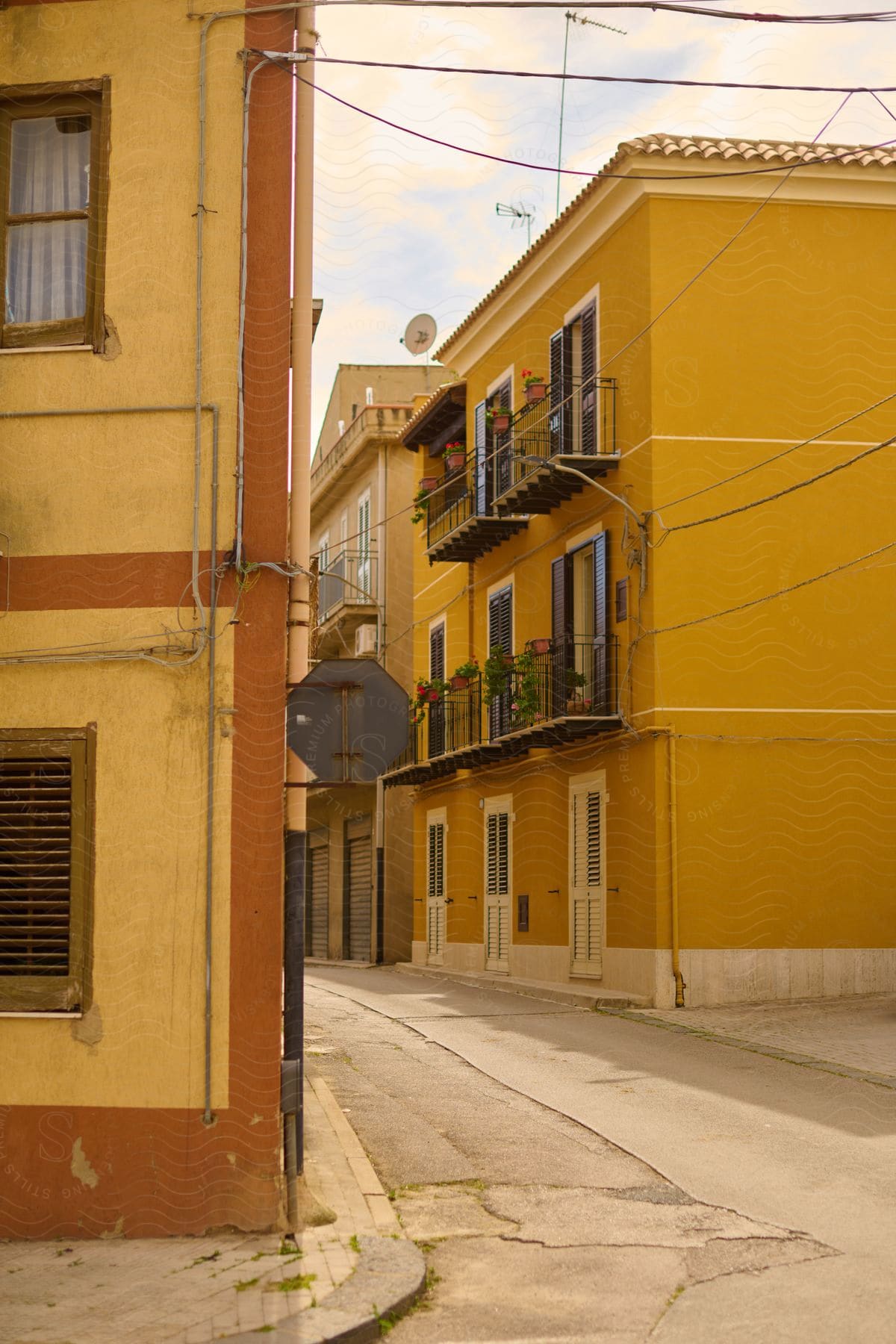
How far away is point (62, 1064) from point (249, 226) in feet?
13.9

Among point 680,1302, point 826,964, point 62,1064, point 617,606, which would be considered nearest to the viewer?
point 680,1302

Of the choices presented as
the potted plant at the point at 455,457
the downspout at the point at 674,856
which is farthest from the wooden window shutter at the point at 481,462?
the downspout at the point at 674,856

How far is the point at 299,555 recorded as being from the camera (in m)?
8.34

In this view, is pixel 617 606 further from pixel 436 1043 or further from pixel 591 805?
pixel 436 1043

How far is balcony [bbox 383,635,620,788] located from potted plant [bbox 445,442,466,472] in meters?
3.64

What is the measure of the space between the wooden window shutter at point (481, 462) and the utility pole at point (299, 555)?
15732mm

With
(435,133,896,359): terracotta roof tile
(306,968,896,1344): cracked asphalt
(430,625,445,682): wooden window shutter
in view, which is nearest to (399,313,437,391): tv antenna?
(430,625,445,682): wooden window shutter

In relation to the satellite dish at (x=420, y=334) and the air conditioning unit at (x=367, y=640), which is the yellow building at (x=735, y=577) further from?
the air conditioning unit at (x=367, y=640)

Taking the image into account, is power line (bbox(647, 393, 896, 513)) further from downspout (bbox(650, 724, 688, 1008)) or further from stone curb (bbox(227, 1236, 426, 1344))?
stone curb (bbox(227, 1236, 426, 1344))

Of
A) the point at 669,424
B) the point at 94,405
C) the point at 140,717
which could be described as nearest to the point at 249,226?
the point at 94,405

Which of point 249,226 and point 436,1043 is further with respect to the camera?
point 436,1043

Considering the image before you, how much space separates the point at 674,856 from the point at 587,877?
2.83 m

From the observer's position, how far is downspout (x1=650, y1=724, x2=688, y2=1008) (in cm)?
1853

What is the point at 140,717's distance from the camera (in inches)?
312
